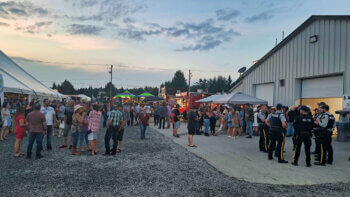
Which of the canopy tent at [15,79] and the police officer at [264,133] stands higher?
the canopy tent at [15,79]

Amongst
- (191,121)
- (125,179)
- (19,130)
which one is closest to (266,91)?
(191,121)

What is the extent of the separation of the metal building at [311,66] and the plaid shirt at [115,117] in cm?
1120

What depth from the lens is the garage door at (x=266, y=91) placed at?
54.7ft

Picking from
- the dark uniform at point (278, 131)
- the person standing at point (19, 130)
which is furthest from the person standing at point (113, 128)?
the dark uniform at point (278, 131)

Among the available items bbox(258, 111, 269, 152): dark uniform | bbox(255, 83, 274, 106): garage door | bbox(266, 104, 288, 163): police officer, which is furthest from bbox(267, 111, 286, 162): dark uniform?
bbox(255, 83, 274, 106): garage door

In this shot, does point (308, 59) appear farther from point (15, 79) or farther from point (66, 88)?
point (66, 88)

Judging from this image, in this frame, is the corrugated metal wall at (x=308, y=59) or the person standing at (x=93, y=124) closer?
the person standing at (x=93, y=124)

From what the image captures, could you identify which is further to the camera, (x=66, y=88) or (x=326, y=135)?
(x=66, y=88)

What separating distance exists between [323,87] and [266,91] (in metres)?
4.59

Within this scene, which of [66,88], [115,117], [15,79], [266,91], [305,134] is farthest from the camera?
[66,88]

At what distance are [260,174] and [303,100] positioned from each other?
430 inches

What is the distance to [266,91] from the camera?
56.7 ft

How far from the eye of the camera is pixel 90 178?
5066 mm

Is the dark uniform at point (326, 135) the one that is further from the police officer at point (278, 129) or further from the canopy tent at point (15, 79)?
the canopy tent at point (15, 79)
